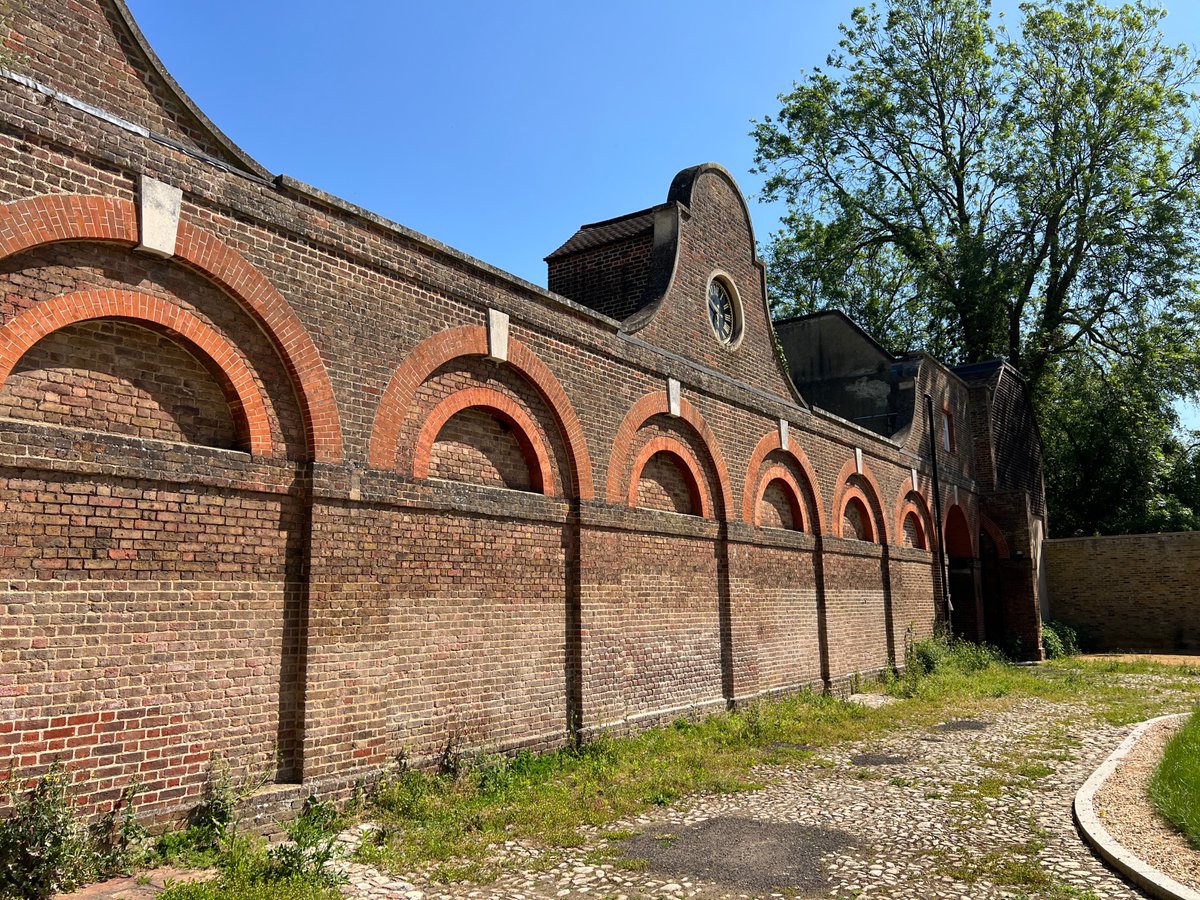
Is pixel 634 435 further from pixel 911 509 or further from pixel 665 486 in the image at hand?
pixel 911 509

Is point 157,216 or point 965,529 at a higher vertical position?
point 157,216

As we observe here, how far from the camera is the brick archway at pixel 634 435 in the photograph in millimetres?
11281

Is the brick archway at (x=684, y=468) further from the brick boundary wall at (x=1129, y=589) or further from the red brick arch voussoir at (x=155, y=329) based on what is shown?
the brick boundary wall at (x=1129, y=589)

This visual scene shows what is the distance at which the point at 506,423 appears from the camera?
988 centimetres

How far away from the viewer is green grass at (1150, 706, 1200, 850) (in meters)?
7.04

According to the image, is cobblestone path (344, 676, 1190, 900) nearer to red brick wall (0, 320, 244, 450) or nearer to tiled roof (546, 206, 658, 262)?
red brick wall (0, 320, 244, 450)

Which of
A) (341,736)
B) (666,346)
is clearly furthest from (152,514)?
(666,346)

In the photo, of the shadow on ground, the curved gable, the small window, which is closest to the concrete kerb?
the shadow on ground

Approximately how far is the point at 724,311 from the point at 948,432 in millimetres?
12626

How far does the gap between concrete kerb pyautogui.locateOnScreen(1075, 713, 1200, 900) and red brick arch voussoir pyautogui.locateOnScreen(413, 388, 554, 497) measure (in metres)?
6.12

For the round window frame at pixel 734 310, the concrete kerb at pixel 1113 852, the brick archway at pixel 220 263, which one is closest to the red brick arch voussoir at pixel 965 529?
the round window frame at pixel 734 310

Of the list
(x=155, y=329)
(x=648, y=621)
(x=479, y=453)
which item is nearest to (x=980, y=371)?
(x=648, y=621)

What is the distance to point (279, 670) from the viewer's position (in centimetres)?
719

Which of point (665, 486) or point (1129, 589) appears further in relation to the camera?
point (1129, 589)
